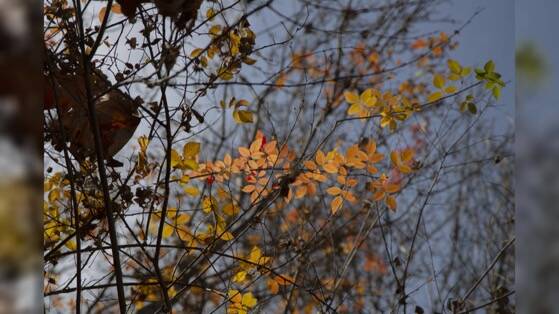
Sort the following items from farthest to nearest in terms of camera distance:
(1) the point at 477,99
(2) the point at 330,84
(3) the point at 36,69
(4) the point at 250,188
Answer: (2) the point at 330,84 < (1) the point at 477,99 < (4) the point at 250,188 < (3) the point at 36,69

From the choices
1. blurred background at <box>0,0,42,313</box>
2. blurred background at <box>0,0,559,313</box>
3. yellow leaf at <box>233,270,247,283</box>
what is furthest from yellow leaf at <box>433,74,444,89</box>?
blurred background at <box>0,0,42,313</box>

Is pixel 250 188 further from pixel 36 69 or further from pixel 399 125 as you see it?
pixel 36 69

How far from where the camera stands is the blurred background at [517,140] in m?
0.42

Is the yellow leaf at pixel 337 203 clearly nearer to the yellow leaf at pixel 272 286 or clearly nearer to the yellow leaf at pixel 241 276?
the yellow leaf at pixel 272 286

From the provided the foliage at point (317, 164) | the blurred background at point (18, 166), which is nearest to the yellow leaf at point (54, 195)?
the foliage at point (317, 164)

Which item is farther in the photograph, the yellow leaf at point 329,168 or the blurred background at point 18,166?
the yellow leaf at point 329,168

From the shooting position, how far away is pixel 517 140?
93 cm

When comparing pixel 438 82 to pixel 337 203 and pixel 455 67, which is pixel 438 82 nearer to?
pixel 455 67

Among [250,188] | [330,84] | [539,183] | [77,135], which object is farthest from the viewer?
[330,84]

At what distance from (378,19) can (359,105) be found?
42 centimetres

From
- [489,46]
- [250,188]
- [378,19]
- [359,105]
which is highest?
[378,19]

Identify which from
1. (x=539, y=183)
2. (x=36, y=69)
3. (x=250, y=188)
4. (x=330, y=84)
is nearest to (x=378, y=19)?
(x=330, y=84)

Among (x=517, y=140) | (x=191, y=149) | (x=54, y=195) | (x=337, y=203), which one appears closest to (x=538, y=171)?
(x=517, y=140)

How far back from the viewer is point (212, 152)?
5.31 ft
